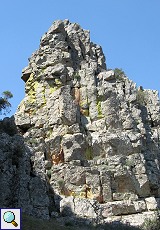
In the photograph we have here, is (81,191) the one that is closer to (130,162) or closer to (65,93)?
(130,162)

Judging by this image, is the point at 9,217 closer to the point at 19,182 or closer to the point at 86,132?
the point at 19,182

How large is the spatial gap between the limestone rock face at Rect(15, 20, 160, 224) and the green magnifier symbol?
17.3m

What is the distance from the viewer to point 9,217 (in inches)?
550

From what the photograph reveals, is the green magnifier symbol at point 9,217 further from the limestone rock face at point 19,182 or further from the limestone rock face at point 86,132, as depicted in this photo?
the limestone rock face at point 86,132

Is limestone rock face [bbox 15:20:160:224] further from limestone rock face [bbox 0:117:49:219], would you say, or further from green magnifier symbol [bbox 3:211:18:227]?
green magnifier symbol [bbox 3:211:18:227]

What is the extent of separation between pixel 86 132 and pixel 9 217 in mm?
31850

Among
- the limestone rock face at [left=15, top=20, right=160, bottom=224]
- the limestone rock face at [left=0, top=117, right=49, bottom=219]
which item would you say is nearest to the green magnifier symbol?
the limestone rock face at [left=0, top=117, right=49, bottom=219]

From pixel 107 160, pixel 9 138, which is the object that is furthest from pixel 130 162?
pixel 9 138

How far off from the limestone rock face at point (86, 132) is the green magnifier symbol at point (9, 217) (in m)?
17.3

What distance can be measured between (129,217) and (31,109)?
67.7 feet

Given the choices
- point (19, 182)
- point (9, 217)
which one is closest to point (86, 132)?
point (19, 182)

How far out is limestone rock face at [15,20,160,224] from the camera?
3872 cm

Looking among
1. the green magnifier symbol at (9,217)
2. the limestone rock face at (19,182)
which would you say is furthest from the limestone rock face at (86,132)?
the green magnifier symbol at (9,217)

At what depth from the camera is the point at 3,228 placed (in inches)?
528
